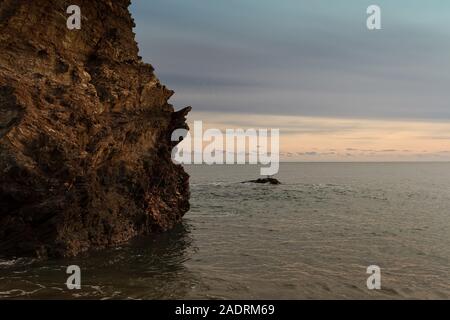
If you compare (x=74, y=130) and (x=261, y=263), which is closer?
(x=261, y=263)

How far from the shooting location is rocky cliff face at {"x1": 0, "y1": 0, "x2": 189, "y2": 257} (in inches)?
736

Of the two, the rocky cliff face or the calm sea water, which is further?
the rocky cliff face

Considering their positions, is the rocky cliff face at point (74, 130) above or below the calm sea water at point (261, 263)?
above

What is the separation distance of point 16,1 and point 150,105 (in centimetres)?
1031

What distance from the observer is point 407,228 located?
31.1 metres

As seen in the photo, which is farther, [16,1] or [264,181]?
[264,181]

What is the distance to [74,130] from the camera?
20750mm

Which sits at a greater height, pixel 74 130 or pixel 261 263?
pixel 74 130

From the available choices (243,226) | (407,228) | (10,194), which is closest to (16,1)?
(10,194)

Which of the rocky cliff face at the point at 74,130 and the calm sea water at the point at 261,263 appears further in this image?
the rocky cliff face at the point at 74,130

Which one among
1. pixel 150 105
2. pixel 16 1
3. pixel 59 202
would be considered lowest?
pixel 59 202

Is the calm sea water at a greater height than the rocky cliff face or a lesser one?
lesser

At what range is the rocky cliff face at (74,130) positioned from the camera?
18703mm

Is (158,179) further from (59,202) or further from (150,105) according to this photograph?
(59,202)
